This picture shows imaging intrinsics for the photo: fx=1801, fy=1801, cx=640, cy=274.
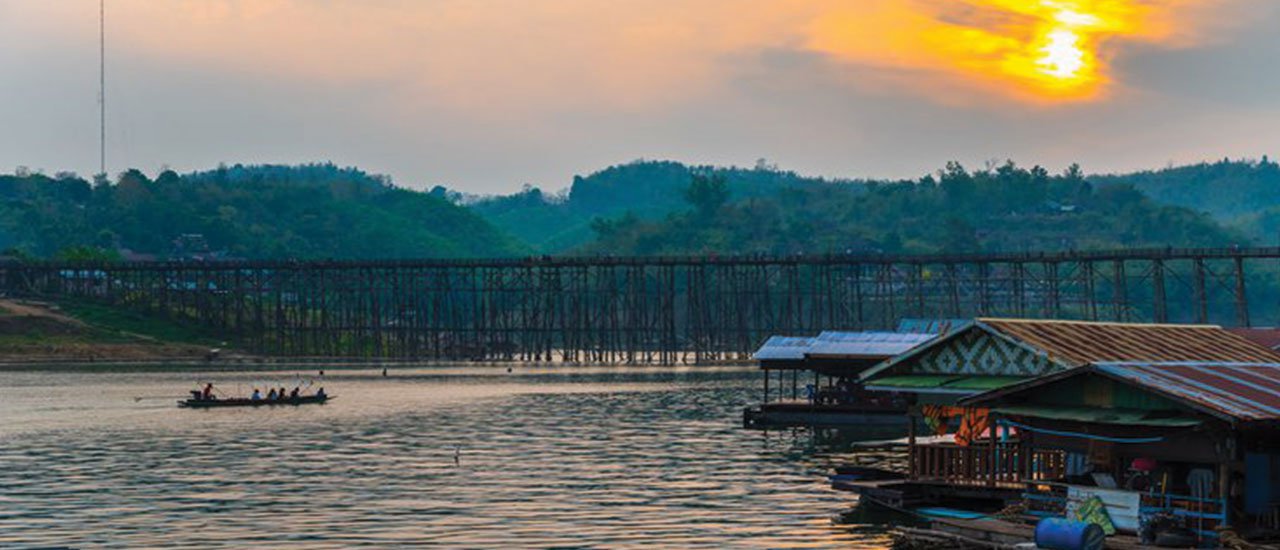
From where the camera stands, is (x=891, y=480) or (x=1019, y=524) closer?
(x=1019, y=524)

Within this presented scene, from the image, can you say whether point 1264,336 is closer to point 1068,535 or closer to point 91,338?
point 1068,535

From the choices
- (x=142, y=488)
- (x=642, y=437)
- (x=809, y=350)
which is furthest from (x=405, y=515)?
(x=809, y=350)

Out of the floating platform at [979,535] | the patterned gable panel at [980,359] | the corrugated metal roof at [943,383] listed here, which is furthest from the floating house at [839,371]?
the floating platform at [979,535]

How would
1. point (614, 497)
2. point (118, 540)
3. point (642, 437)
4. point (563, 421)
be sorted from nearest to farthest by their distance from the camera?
point (118, 540) < point (614, 497) < point (642, 437) < point (563, 421)

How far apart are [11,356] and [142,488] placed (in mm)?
103643

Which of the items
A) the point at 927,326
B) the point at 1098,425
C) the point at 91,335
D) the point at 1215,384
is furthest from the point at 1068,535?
the point at 91,335

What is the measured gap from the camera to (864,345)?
75.6m

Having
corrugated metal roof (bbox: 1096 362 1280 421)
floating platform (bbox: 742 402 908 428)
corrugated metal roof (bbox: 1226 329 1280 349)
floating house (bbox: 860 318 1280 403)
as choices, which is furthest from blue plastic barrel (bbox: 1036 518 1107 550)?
floating platform (bbox: 742 402 908 428)

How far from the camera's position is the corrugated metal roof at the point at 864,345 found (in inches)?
2931

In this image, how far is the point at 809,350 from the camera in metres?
76.6

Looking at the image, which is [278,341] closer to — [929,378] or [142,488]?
[142,488]

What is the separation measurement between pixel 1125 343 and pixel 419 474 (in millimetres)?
24550

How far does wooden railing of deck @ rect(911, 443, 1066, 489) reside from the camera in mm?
40062

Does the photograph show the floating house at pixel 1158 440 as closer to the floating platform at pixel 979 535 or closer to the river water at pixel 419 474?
the floating platform at pixel 979 535
